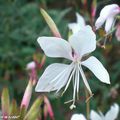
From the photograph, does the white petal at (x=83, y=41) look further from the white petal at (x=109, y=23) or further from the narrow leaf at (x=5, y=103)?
the narrow leaf at (x=5, y=103)

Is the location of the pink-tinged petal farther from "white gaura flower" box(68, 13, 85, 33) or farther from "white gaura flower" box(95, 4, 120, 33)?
"white gaura flower" box(68, 13, 85, 33)

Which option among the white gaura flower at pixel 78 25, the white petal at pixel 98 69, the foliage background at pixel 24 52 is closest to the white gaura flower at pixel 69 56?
the white petal at pixel 98 69

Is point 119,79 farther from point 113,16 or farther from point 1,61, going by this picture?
→ point 113,16

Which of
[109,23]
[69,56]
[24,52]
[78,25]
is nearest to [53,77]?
[69,56]

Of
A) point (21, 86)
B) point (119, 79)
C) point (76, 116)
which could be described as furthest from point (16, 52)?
point (76, 116)

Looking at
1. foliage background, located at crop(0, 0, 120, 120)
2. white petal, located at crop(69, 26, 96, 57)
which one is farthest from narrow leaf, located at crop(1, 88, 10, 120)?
foliage background, located at crop(0, 0, 120, 120)

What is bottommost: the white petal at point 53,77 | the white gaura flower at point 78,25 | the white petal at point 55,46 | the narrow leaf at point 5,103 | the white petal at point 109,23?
the narrow leaf at point 5,103

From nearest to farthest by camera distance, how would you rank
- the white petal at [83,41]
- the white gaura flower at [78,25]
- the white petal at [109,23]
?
the white petal at [83,41], the white petal at [109,23], the white gaura flower at [78,25]
